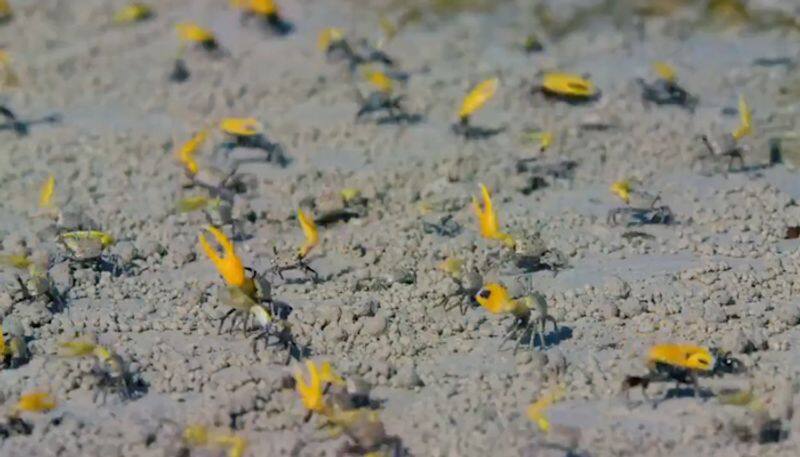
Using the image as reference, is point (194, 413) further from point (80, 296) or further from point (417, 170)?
point (417, 170)

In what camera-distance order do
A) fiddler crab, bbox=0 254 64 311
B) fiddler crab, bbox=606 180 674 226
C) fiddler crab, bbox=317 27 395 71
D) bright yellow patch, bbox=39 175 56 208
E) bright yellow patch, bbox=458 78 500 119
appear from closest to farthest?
fiddler crab, bbox=0 254 64 311 < fiddler crab, bbox=606 180 674 226 < bright yellow patch, bbox=39 175 56 208 < bright yellow patch, bbox=458 78 500 119 < fiddler crab, bbox=317 27 395 71

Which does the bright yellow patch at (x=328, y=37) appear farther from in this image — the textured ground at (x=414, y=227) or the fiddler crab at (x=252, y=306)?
the fiddler crab at (x=252, y=306)

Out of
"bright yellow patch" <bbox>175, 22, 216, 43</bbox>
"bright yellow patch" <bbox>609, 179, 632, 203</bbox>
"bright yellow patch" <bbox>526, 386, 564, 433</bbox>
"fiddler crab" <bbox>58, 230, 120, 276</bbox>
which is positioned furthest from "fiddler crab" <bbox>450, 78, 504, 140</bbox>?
"bright yellow patch" <bbox>526, 386, 564, 433</bbox>

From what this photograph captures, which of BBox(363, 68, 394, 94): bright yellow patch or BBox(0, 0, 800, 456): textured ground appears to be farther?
BBox(363, 68, 394, 94): bright yellow patch

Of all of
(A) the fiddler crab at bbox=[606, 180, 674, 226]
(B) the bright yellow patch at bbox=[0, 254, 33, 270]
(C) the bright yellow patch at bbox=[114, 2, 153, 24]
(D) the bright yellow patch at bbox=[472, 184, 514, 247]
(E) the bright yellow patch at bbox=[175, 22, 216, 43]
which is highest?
(C) the bright yellow patch at bbox=[114, 2, 153, 24]

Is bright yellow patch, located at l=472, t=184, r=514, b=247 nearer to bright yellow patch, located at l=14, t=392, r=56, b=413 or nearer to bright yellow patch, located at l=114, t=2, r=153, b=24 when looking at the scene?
bright yellow patch, located at l=14, t=392, r=56, b=413

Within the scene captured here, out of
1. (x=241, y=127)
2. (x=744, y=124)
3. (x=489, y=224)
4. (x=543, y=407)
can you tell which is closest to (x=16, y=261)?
(x=241, y=127)

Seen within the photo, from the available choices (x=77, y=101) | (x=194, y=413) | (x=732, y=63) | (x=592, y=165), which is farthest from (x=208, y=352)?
(x=732, y=63)
